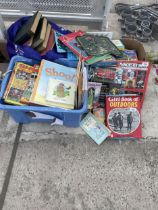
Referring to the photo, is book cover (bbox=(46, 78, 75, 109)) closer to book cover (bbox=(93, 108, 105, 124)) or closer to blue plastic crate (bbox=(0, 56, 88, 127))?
blue plastic crate (bbox=(0, 56, 88, 127))

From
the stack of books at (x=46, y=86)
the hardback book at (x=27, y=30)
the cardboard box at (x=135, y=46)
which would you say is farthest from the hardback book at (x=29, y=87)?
the cardboard box at (x=135, y=46)

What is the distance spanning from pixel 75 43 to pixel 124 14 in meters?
0.93

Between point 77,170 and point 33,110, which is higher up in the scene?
point 33,110

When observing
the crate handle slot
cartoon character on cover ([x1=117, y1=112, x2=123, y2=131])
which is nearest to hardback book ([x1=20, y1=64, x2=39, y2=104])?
the crate handle slot

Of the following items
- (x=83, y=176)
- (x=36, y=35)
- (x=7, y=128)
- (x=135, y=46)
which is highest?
(x=36, y=35)

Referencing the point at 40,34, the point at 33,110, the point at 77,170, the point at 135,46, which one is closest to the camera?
the point at 33,110

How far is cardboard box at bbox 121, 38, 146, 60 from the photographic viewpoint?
2114 millimetres

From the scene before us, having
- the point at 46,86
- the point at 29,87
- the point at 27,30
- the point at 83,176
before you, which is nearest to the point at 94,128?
the point at 83,176

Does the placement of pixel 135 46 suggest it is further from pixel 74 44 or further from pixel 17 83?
pixel 17 83

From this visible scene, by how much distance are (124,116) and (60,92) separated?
58 cm

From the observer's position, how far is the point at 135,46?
2193mm

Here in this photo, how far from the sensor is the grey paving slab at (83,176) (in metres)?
1.66

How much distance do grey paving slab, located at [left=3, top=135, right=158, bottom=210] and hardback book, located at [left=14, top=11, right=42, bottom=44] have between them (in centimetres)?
85

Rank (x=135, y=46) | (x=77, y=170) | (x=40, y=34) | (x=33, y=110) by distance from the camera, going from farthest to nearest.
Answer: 1. (x=135, y=46)
2. (x=40, y=34)
3. (x=77, y=170)
4. (x=33, y=110)
